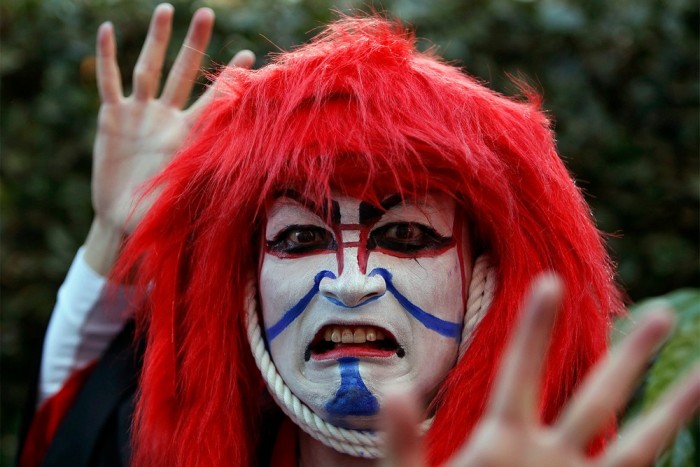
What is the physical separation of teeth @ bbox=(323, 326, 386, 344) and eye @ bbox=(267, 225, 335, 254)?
0.40 ft

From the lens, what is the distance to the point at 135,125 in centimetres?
184

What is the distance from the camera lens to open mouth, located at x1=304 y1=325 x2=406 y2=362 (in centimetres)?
129

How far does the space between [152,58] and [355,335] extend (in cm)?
83

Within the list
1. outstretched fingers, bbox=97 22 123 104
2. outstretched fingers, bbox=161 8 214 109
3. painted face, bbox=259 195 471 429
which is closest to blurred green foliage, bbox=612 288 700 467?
painted face, bbox=259 195 471 429

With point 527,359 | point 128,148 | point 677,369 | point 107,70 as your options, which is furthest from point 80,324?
point 527,359

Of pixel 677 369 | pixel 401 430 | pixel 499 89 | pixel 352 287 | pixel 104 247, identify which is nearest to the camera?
pixel 401 430

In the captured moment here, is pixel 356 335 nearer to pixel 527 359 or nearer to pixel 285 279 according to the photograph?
pixel 285 279

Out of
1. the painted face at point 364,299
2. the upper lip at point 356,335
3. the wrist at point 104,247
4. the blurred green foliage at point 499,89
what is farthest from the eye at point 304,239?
the blurred green foliage at point 499,89

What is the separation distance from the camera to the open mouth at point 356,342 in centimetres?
129

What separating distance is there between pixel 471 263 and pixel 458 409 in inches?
8.9

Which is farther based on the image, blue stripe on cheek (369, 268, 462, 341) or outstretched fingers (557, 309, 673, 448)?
blue stripe on cheek (369, 268, 462, 341)

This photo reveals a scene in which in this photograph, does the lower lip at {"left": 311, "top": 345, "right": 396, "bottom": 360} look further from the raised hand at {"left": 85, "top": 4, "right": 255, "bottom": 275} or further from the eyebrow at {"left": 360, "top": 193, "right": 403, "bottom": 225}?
the raised hand at {"left": 85, "top": 4, "right": 255, "bottom": 275}

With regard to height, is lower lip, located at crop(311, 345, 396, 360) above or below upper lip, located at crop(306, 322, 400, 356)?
below

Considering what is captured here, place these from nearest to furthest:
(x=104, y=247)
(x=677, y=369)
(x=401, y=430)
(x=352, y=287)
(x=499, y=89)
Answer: (x=401, y=430) → (x=352, y=287) → (x=677, y=369) → (x=104, y=247) → (x=499, y=89)
